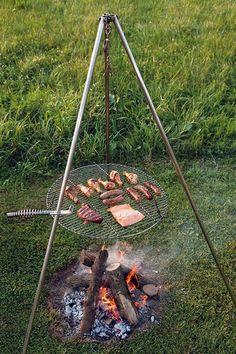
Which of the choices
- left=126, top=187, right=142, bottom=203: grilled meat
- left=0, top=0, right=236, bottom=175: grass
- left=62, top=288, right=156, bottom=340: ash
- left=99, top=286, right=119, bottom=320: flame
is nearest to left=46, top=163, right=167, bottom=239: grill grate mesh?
left=126, top=187, right=142, bottom=203: grilled meat

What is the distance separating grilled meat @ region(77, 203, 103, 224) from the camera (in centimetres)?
346

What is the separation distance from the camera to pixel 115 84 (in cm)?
614

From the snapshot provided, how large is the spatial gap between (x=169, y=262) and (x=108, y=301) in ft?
2.54

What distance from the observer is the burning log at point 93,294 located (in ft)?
11.8

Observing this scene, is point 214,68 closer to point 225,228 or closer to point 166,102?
point 166,102

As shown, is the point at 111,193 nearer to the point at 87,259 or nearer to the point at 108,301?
the point at 87,259

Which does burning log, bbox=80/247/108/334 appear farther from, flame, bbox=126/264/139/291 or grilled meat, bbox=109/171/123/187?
grilled meat, bbox=109/171/123/187

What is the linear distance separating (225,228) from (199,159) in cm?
116

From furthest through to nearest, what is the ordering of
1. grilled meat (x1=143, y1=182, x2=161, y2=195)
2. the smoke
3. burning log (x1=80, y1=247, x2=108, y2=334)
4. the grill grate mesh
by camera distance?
the smoke → grilled meat (x1=143, y1=182, x2=161, y2=195) → burning log (x1=80, y1=247, x2=108, y2=334) → the grill grate mesh

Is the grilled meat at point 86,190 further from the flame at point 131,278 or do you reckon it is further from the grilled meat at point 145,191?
the flame at point 131,278

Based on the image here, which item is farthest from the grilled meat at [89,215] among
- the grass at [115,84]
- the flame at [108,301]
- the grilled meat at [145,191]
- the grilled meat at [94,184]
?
the grass at [115,84]

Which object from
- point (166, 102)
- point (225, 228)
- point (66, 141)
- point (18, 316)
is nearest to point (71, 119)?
point (66, 141)

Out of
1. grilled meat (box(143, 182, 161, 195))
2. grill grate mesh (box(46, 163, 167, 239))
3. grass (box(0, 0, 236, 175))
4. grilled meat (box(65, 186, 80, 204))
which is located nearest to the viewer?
grill grate mesh (box(46, 163, 167, 239))

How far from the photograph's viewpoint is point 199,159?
5.65 m
